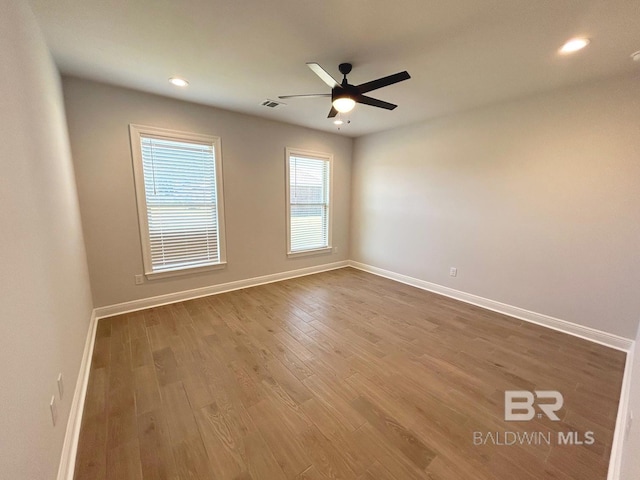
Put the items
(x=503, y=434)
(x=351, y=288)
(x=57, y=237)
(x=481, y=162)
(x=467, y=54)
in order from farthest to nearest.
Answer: (x=351, y=288) < (x=481, y=162) < (x=467, y=54) < (x=57, y=237) < (x=503, y=434)

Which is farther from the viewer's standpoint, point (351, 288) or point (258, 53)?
point (351, 288)

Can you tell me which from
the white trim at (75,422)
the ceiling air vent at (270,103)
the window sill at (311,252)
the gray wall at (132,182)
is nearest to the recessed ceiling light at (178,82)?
the gray wall at (132,182)

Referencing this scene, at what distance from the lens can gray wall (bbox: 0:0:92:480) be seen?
0.91 metres

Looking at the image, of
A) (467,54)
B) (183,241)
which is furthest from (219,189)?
(467,54)

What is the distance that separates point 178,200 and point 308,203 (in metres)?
2.18

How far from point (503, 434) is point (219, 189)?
389cm

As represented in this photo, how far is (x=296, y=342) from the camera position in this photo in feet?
8.52

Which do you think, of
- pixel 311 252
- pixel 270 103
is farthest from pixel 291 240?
pixel 270 103

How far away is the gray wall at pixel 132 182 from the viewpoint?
2.85 meters

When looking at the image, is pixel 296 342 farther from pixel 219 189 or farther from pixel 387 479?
pixel 219 189

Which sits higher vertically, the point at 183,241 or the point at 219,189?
the point at 219,189

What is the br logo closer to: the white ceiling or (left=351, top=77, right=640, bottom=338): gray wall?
(left=351, top=77, right=640, bottom=338): gray wall

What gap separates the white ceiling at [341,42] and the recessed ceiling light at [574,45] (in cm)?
5

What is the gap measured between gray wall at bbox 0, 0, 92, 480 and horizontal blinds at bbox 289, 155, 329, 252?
3036 mm
